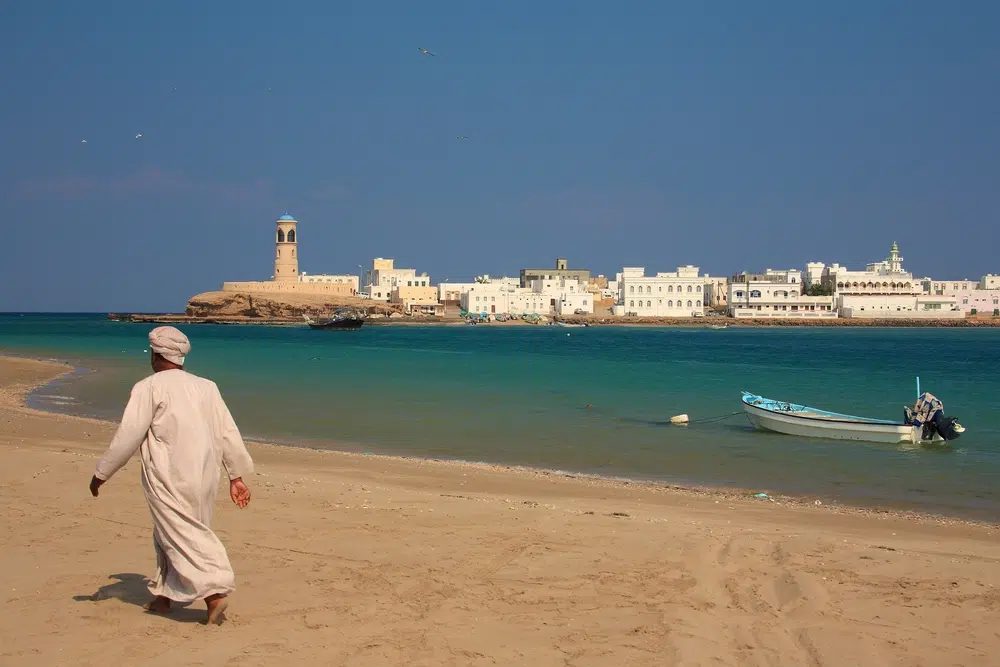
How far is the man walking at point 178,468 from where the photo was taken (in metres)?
4.82

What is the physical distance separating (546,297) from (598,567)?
12929cm

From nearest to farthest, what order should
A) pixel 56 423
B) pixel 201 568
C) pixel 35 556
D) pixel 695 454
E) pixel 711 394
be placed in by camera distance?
pixel 201 568
pixel 35 556
pixel 695 454
pixel 56 423
pixel 711 394

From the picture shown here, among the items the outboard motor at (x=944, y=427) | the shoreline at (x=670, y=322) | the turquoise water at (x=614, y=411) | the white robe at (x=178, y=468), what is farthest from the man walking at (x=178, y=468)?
the shoreline at (x=670, y=322)

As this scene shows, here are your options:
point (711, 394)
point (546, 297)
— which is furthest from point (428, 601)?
point (546, 297)

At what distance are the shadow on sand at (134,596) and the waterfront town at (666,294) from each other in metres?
121

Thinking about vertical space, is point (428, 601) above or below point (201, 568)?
below

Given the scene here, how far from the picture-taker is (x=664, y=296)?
5118 inches

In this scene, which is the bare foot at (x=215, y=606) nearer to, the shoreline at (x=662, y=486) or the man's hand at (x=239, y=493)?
the man's hand at (x=239, y=493)

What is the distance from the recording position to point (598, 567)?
6.55 metres

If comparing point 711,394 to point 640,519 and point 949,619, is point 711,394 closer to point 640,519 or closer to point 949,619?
point 640,519

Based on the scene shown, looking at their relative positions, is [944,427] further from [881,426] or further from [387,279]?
[387,279]

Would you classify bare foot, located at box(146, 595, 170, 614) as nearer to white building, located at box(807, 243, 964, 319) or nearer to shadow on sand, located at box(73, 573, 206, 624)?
shadow on sand, located at box(73, 573, 206, 624)

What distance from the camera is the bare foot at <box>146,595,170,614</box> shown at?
203 inches

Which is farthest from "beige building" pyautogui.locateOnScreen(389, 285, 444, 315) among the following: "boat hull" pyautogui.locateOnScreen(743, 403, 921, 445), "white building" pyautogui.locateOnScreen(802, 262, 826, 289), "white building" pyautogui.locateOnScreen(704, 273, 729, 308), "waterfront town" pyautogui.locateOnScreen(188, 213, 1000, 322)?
"boat hull" pyautogui.locateOnScreen(743, 403, 921, 445)
